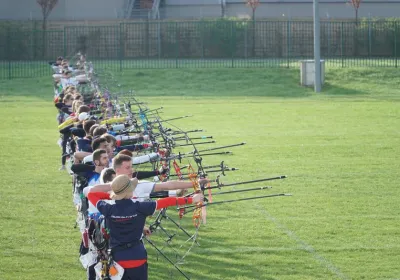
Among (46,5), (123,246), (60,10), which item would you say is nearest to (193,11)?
(60,10)

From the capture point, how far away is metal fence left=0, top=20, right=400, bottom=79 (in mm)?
56469

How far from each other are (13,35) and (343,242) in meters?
44.4

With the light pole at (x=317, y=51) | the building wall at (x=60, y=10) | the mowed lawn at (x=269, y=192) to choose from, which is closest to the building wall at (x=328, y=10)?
the building wall at (x=60, y=10)

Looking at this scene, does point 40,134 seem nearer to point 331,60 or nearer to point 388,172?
point 388,172

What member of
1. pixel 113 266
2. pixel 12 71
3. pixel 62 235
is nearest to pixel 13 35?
pixel 12 71

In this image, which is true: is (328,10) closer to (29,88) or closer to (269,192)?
(29,88)

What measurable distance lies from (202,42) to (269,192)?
38183 mm

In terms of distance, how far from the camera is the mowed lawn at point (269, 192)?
1410cm

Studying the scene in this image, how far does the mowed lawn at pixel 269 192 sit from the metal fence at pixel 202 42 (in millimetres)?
13264

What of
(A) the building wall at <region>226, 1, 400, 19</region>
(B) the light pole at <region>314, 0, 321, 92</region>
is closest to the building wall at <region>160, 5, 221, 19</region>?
(A) the building wall at <region>226, 1, 400, 19</region>

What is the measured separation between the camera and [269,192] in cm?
1969

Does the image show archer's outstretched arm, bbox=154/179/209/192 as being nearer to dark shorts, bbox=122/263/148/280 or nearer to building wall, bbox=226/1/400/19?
dark shorts, bbox=122/263/148/280

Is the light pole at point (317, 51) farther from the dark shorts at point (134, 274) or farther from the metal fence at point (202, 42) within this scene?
the dark shorts at point (134, 274)

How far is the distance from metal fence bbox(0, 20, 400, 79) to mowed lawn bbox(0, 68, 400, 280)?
1326cm
